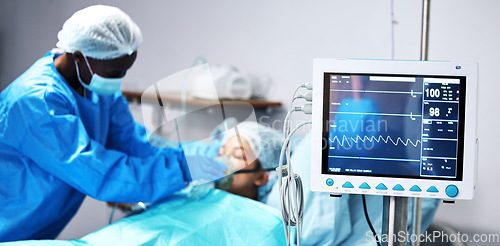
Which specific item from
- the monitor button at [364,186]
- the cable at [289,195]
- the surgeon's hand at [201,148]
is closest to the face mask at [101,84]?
the surgeon's hand at [201,148]

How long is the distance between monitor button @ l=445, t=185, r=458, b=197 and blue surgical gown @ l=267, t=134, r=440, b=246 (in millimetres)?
287

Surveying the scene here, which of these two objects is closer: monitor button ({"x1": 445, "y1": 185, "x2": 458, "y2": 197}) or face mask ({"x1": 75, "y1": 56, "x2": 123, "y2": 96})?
monitor button ({"x1": 445, "y1": 185, "x2": 458, "y2": 197})

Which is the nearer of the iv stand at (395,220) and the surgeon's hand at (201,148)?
the iv stand at (395,220)

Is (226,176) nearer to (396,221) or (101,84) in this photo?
(101,84)

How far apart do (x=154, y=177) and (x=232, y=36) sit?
613 mm

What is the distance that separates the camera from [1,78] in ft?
4.48

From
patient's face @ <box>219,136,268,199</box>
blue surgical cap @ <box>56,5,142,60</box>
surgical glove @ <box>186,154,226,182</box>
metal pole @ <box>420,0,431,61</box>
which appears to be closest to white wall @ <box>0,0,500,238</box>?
metal pole @ <box>420,0,431,61</box>

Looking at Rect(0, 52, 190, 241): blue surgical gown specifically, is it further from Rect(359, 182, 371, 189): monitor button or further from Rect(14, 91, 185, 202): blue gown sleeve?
Rect(359, 182, 371, 189): monitor button

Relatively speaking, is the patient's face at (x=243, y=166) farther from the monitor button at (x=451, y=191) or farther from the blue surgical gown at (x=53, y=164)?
the monitor button at (x=451, y=191)

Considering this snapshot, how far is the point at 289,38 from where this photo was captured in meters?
1.34

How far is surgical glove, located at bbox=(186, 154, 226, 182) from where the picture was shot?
1.28 metres

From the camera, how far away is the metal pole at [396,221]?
0.94 meters

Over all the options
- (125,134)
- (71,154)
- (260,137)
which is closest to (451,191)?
(260,137)

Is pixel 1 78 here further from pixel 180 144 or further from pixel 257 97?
pixel 257 97
